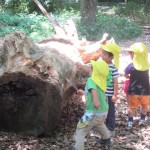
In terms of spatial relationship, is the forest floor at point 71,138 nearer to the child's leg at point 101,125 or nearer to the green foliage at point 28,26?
the child's leg at point 101,125

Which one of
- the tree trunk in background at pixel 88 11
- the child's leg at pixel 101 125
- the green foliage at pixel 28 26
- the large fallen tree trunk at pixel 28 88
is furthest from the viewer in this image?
the tree trunk in background at pixel 88 11

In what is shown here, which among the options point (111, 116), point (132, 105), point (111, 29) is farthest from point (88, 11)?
point (111, 116)

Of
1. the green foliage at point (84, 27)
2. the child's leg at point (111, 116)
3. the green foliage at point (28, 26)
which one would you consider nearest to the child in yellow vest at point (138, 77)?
the child's leg at point (111, 116)

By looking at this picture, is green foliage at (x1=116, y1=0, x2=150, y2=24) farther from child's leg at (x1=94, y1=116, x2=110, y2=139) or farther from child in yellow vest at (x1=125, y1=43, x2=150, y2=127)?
child's leg at (x1=94, y1=116, x2=110, y2=139)

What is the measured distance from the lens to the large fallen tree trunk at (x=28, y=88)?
14.5 feet

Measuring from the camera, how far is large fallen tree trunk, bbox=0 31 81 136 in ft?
14.5

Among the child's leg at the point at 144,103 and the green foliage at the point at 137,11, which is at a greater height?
the green foliage at the point at 137,11

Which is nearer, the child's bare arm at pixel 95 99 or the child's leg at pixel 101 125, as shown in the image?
the child's bare arm at pixel 95 99

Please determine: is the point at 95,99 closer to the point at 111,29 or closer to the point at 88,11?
the point at 111,29

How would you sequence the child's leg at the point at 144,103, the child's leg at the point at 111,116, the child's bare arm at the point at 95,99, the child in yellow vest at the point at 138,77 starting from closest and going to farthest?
the child's bare arm at the point at 95,99, the child's leg at the point at 111,116, the child in yellow vest at the point at 138,77, the child's leg at the point at 144,103

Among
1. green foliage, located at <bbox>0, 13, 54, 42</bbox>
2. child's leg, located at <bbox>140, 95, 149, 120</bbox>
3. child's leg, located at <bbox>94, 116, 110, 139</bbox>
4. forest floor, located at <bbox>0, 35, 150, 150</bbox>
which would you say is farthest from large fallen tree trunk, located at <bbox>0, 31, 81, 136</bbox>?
green foliage, located at <bbox>0, 13, 54, 42</bbox>

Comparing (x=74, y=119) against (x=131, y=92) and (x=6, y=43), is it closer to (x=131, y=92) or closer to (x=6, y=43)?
(x=131, y=92)

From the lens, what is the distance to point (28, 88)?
448cm

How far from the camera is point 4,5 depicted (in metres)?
19.4
